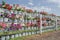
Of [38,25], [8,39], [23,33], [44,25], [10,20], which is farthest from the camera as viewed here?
[44,25]

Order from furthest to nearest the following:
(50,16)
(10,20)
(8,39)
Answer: (50,16), (10,20), (8,39)

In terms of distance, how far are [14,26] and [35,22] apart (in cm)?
278

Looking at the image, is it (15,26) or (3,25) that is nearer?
(3,25)

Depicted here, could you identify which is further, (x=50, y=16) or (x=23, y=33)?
(x=50, y=16)

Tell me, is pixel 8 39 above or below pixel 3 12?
below

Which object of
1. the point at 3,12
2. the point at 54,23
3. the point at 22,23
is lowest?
the point at 54,23

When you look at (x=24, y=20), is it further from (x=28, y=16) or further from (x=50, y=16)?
(x=50, y=16)

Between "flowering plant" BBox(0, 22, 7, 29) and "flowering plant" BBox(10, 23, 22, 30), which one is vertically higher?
"flowering plant" BBox(0, 22, 7, 29)

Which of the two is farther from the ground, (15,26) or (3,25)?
(3,25)

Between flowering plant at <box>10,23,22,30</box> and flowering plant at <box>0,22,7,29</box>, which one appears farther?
flowering plant at <box>10,23,22,30</box>

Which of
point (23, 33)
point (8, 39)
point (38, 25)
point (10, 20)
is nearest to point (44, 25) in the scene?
point (38, 25)

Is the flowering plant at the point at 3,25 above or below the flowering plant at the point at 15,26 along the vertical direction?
above

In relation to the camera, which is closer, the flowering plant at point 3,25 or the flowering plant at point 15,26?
the flowering plant at point 3,25

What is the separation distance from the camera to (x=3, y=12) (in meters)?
7.61
